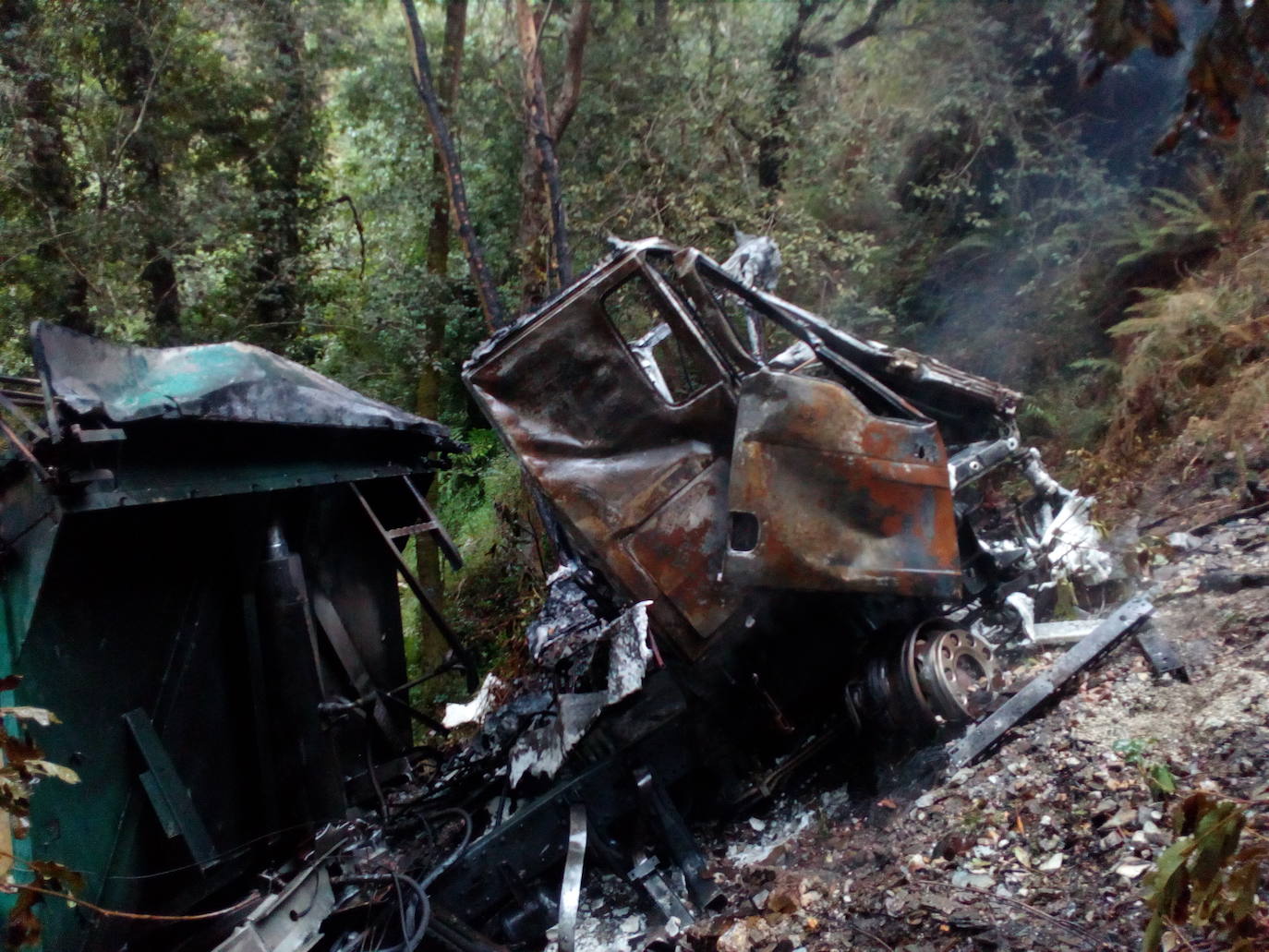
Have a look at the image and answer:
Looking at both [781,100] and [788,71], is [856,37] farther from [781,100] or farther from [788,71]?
[781,100]

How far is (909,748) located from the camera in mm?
3842

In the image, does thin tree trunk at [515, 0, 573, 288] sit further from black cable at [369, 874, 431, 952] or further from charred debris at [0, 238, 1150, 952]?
black cable at [369, 874, 431, 952]

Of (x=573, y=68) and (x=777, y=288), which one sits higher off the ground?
(x=573, y=68)

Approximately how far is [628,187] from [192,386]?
6.02 meters

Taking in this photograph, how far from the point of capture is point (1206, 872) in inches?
61.6

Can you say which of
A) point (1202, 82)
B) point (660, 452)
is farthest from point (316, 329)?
point (1202, 82)

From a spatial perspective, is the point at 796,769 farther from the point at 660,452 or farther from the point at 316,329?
the point at 316,329

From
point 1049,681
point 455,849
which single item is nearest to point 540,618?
point 455,849

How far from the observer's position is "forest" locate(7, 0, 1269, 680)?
24.0 ft

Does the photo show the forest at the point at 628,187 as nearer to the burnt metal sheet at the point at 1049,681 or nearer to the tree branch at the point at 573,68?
the tree branch at the point at 573,68

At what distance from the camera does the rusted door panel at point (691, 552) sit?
343 cm

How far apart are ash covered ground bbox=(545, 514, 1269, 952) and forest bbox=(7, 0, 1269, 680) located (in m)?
3.02

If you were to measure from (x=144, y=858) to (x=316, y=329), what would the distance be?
7.49 metres

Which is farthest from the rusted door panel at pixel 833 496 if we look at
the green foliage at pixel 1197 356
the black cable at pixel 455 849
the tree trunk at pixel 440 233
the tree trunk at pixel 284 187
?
the tree trunk at pixel 284 187
